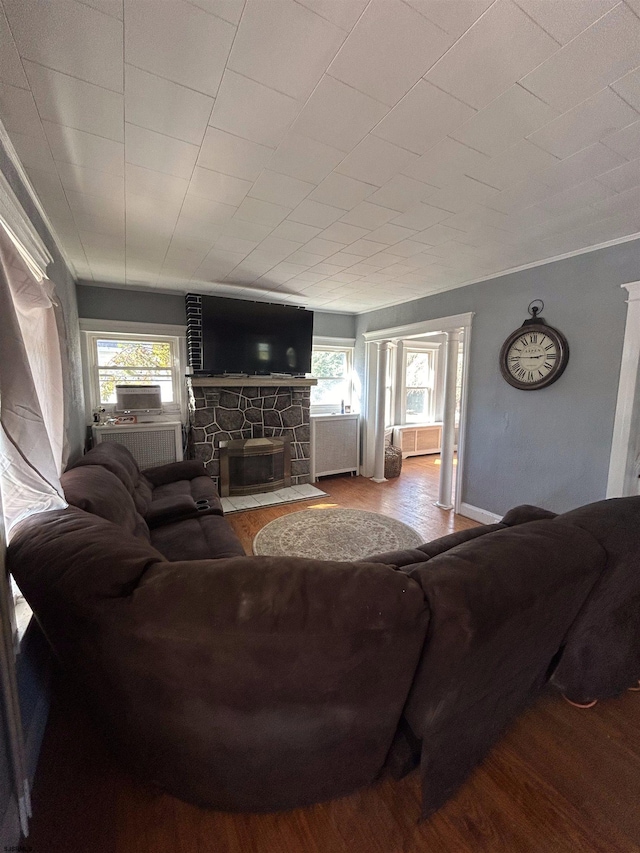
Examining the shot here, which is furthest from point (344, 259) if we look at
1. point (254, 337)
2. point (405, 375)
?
point (405, 375)

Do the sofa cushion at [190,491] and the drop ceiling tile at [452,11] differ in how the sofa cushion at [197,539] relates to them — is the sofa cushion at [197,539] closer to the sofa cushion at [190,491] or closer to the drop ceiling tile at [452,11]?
the sofa cushion at [190,491]

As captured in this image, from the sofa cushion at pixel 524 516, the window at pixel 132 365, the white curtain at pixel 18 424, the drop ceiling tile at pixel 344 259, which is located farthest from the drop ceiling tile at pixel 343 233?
the window at pixel 132 365

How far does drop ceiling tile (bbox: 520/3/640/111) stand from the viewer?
98 cm

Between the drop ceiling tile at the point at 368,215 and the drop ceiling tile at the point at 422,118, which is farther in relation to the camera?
the drop ceiling tile at the point at 368,215

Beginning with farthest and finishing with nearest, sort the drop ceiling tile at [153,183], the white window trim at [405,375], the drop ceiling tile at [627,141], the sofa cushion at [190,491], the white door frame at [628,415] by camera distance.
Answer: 1. the white window trim at [405,375]
2. the sofa cushion at [190,491]
3. the white door frame at [628,415]
4. the drop ceiling tile at [153,183]
5. the drop ceiling tile at [627,141]

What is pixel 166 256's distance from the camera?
2928 millimetres

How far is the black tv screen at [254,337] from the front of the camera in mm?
3910

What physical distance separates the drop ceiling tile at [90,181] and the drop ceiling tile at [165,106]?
0.53m

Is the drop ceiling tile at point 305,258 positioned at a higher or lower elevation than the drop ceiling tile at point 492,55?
higher

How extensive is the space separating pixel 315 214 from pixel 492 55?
1222mm

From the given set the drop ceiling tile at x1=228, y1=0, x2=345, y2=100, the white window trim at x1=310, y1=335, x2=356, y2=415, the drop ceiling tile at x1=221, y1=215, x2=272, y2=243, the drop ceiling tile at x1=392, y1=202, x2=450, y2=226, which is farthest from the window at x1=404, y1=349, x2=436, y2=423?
the drop ceiling tile at x1=228, y1=0, x2=345, y2=100

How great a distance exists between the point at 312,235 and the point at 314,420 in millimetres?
2826

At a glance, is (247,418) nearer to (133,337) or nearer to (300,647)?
(133,337)

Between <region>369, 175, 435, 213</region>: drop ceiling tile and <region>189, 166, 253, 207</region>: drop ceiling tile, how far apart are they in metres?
0.73
